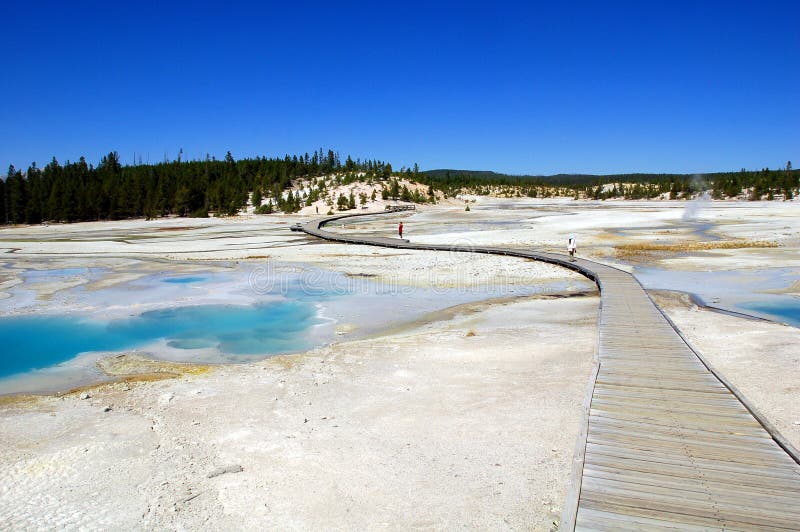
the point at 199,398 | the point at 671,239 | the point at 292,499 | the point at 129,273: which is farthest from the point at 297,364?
the point at 671,239

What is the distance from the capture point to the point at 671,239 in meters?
27.2

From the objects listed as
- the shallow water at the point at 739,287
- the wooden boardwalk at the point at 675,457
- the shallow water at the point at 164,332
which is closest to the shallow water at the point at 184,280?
the shallow water at the point at 164,332

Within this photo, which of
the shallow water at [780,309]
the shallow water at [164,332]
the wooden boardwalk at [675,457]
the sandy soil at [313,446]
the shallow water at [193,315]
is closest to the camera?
the wooden boardwalk at [675,457]

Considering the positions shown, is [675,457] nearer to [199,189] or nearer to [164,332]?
[164,332]

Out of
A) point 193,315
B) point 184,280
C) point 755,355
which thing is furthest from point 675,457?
point 184,280

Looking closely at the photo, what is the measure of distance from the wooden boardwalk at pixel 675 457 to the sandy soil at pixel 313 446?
509 mm

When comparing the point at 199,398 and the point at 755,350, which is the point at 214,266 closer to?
the point at 199,398

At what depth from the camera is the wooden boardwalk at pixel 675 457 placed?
414 cm

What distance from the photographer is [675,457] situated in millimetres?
4957

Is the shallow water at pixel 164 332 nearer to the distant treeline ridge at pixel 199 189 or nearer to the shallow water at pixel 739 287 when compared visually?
the shallow water at pixel 739 287

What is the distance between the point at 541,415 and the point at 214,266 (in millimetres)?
16947

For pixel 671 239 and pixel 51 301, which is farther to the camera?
pixel 671 239

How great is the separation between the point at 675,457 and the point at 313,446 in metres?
3.62

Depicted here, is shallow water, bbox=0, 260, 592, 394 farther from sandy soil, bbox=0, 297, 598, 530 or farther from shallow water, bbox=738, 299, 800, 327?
shallow water, bbox=738, 299, 800, 327
